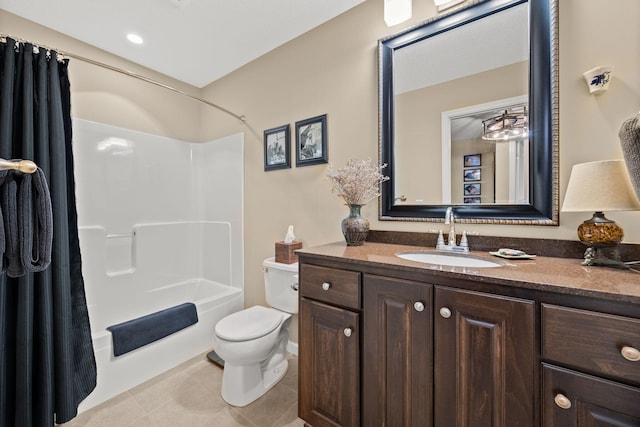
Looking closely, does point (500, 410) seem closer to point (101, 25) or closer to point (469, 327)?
point (469, 327)

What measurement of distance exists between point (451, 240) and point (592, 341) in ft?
2.15

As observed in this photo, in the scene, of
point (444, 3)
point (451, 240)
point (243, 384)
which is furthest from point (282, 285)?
point (444, 3)

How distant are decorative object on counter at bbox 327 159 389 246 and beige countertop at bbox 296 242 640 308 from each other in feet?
0.73

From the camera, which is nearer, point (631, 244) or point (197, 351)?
point (631, 244)

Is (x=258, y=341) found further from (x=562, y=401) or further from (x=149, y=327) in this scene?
(x=562, y=401)

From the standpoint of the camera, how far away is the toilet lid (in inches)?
60.7

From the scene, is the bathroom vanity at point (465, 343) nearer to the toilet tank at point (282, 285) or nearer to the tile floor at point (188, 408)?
the tile floor at point (188, 408)

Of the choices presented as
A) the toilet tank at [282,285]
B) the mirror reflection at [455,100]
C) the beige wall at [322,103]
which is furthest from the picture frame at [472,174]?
the toilet tank at [282,285]

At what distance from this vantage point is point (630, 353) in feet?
2.15

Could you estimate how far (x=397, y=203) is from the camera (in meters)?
1.58

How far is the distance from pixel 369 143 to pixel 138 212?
213 cm

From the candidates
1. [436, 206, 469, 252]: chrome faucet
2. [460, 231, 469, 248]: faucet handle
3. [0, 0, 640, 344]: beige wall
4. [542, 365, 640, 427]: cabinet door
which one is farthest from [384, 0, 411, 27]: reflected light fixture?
[542, 365, 640, 427]: cabinet door

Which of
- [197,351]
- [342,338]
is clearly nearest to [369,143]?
[342,338]

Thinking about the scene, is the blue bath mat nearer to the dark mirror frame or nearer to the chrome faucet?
the chrome faucet
